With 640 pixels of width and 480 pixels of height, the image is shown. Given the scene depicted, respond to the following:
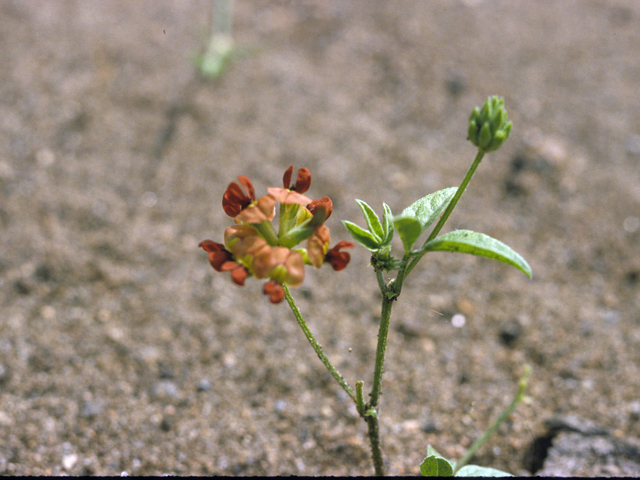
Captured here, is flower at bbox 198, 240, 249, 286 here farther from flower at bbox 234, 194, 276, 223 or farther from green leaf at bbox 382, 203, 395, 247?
green leaf at bbox 382, 203, 395, 247

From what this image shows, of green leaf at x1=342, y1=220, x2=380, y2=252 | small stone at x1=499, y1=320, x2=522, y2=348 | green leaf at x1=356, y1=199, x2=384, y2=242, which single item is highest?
small stone at x1=499, y1=320, x2=522, y2=348

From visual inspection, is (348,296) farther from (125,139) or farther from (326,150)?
(125,139)

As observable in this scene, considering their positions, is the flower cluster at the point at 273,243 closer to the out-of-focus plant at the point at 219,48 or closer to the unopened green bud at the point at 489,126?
the unopened green bud at the point at 489,126

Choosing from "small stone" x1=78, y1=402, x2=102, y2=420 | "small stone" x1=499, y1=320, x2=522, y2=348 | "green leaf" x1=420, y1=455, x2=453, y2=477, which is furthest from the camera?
"small stone" x1=499, y1=320, x2=522, y2=348

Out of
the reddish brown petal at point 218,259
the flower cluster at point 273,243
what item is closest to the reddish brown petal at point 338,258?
the flower cluster at point 273,243

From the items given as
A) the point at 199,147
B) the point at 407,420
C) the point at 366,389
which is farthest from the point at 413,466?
the point at 199,147

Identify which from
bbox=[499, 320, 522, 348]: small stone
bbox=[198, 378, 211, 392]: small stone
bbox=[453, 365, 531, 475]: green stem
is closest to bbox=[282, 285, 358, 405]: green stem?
bbox=[453, 365, 531, 475]: green stem

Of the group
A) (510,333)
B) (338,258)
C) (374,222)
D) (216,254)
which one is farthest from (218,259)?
(510,333)

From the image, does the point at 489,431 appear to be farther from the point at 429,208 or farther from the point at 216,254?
the point at 216,254
